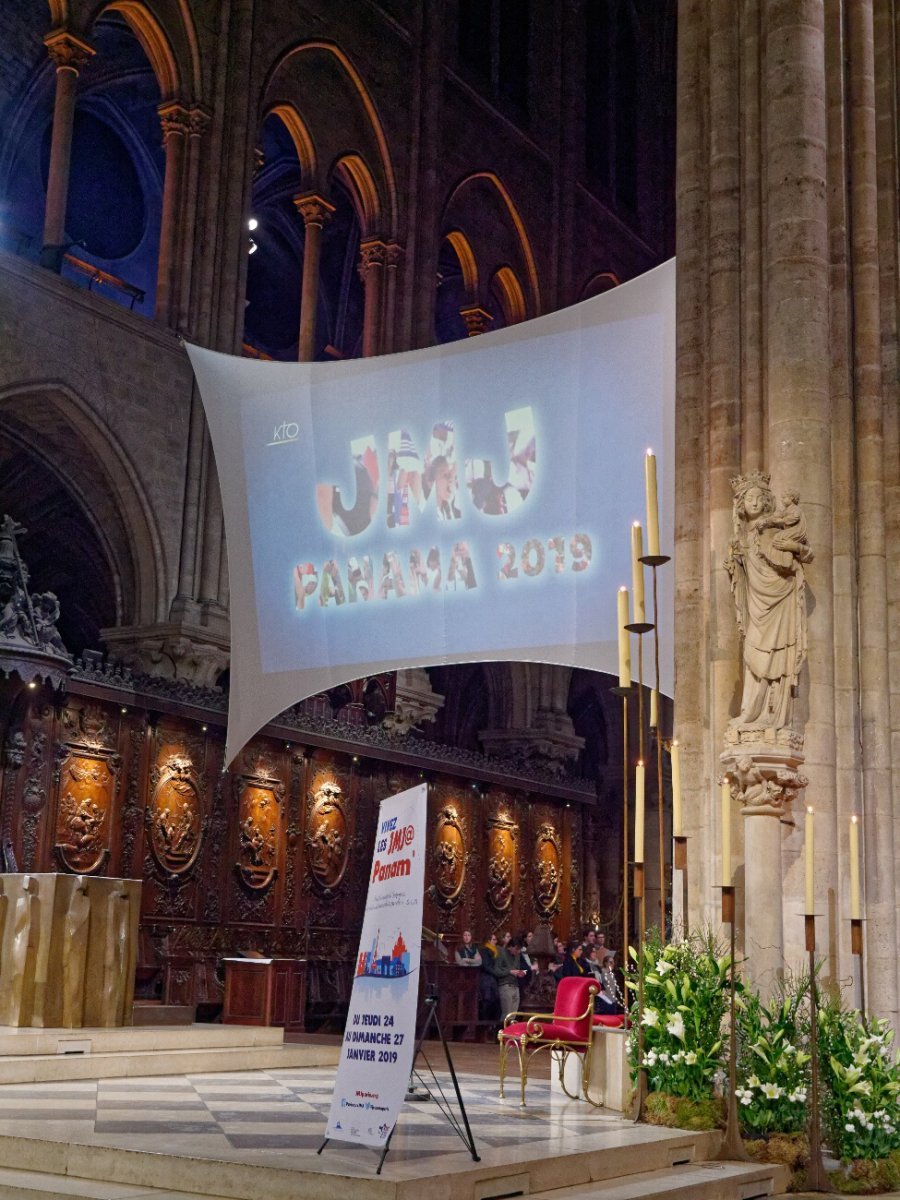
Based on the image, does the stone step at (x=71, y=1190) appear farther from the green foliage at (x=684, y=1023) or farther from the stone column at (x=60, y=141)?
the stone column at (x=60, y=141)

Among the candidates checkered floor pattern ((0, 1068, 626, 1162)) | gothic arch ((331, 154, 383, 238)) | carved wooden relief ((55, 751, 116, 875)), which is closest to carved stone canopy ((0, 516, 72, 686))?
carved wooden relief ((55, 751, 116, 875))

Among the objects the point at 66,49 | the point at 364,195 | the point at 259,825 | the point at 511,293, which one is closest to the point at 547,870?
the point at 259,825

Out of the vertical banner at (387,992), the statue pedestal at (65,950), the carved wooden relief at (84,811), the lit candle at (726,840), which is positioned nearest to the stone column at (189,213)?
the carved wooden relief at (84,811)

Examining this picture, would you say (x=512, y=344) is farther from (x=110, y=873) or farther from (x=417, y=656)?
(x=110, y=873)

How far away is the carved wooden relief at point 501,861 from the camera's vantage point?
19922mm

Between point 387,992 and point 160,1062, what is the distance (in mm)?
4276

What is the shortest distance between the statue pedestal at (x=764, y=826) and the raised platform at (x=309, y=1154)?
3.53 feet

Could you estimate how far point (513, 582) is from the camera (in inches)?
441

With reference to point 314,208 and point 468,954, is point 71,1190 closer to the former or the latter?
point 468,954

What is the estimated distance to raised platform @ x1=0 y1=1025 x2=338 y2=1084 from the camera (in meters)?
8.34

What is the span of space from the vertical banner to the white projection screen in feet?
14.4

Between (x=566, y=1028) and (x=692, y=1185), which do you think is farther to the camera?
(x=566, y=1028)

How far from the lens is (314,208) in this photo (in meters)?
19.6

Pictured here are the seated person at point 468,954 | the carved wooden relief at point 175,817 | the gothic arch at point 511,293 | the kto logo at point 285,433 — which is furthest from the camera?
the gothic arch at point 511,293
